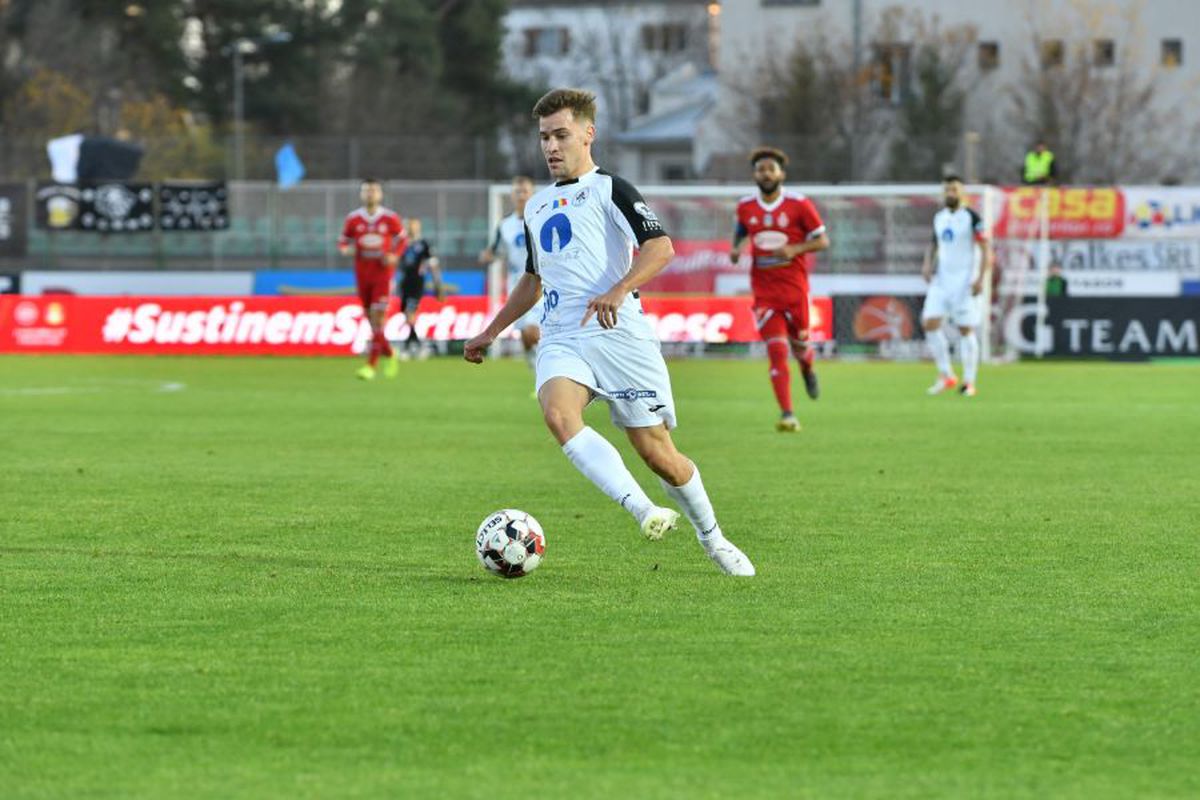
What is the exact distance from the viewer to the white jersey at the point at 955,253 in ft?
81.0

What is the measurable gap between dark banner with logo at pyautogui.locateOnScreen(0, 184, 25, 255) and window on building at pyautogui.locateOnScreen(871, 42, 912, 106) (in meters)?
27.5

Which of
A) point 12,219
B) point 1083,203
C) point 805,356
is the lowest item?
point 805,356

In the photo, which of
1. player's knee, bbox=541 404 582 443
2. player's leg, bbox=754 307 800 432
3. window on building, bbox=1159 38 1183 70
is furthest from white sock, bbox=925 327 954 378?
window on building, bbox=1159 38 1183 70

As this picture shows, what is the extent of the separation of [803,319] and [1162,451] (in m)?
3.42

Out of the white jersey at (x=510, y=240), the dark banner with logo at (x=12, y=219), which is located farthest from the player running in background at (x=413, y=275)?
the dark banner with logo at (x=12, y=219)

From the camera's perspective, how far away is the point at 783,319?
18.5 m

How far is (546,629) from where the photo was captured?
7.46 metres

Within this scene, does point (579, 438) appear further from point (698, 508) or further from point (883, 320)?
point (883, 320)

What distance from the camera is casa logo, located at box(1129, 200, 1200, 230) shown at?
4147cm

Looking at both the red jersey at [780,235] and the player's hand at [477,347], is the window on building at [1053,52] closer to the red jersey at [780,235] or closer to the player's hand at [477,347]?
the red jersey at [780,235]

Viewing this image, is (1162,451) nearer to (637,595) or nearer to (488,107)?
(637,595)

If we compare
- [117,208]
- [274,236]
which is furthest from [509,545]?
[274,236]

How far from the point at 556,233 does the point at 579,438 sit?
850 millimetres

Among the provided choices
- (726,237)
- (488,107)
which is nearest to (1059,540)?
(726,237)
